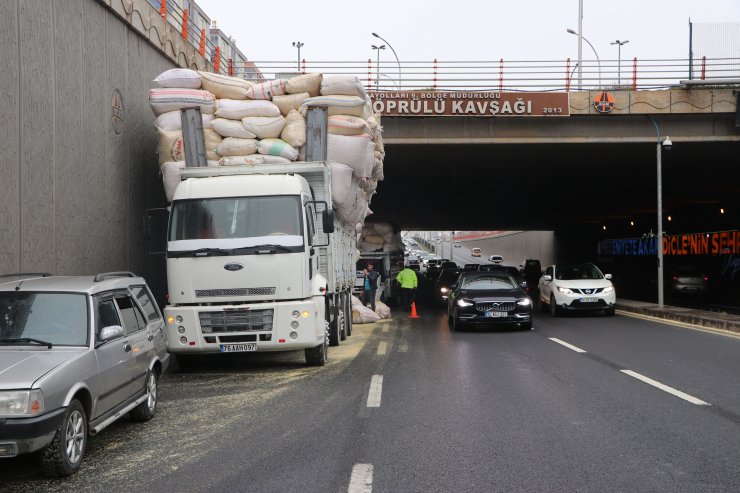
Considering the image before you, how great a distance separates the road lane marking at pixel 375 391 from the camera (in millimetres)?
8581

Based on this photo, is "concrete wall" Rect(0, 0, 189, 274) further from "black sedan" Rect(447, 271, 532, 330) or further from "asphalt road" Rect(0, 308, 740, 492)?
"black sedan" Rect(447, 271, 532, 330)

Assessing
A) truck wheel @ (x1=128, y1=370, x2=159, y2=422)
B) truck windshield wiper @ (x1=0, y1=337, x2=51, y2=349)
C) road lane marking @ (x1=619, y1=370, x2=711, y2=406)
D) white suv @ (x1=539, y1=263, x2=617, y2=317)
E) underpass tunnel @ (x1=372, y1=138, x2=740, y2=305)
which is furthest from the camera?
underpass tunnel @ (x1=372, y1=138, x2=740, y2=305)

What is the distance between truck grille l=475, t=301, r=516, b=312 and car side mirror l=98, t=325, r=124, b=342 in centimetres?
1209

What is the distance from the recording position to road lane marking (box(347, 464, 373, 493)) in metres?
5.21

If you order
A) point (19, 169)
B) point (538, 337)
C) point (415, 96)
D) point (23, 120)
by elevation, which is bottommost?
point (538, 337)

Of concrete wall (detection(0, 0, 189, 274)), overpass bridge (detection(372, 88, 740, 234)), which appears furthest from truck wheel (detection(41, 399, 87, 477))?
overpass bridge (detection(372, 88, 740, 234))

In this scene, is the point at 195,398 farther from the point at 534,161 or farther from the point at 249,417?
the point at 534,161

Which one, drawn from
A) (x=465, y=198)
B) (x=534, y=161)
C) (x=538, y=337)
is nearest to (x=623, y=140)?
(x=534, y=161)

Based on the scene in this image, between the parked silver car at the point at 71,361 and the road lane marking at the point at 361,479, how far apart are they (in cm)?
216

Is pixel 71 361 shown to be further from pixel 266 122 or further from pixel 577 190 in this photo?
pixel 577 190

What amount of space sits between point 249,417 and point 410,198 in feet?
113

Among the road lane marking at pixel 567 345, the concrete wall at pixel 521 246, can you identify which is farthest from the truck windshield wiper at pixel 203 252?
the concrete wall at pixel 521 246

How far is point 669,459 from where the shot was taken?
5.96 metres

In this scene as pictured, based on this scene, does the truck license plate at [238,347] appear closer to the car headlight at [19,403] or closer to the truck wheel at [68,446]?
the truck wheel at [68,446]
